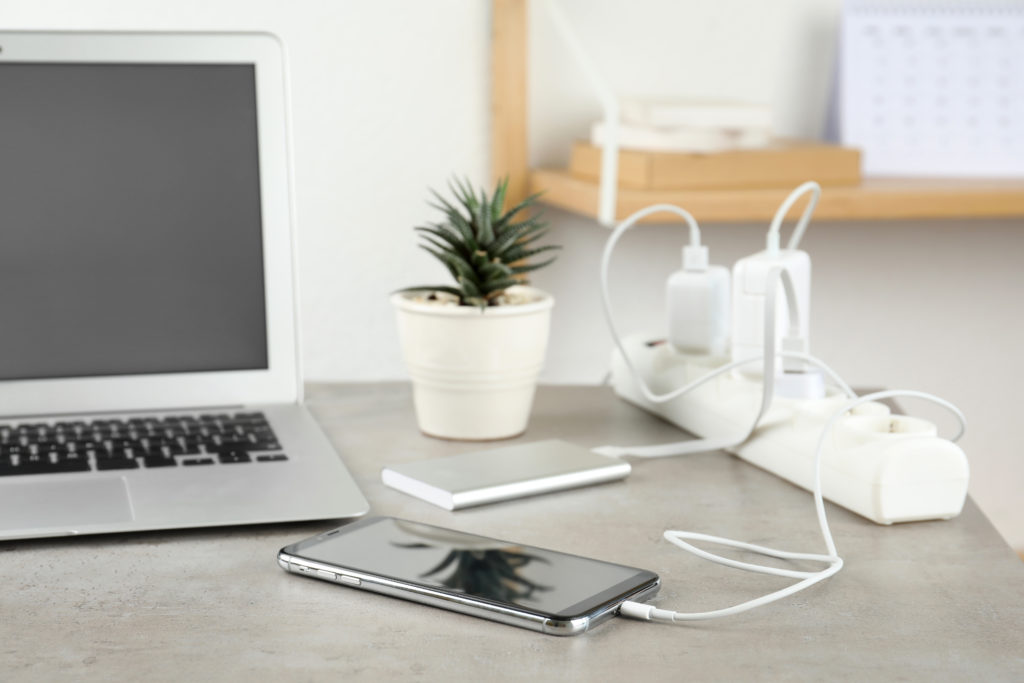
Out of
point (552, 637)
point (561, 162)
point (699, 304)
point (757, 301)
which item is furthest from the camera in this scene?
point (561, 162)

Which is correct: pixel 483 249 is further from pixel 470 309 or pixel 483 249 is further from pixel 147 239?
pixel 147 239

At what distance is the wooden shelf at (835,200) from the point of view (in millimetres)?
1207

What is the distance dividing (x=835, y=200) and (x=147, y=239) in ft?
2.43

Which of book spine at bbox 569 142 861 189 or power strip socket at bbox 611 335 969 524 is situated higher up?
book spine at bbox 569 142 861 189

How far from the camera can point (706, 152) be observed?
4.06ft

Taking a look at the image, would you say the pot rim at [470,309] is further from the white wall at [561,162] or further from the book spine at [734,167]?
the white wall at [561,162]

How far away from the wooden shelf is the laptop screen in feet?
1.42

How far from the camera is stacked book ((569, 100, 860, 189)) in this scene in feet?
4.00

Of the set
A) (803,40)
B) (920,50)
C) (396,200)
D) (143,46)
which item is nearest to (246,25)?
(396,200)

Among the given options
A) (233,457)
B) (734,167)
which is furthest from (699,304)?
(233,457)

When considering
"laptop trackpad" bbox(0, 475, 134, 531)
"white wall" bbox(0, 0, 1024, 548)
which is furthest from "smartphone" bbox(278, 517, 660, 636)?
"white wall" bbox(0, 0, 1024, 548)

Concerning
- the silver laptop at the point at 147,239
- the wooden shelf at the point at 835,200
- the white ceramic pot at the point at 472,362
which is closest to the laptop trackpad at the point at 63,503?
the silver laptop at the point at 147,239

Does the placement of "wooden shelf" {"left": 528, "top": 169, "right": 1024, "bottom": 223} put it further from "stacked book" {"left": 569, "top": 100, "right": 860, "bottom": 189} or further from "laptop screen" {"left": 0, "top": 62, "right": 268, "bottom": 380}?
"laptop screen" {"left": 0, "top": 62, "right": 268, "bottom": 380}

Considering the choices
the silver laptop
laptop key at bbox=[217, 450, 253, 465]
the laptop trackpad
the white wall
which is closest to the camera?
the laptop trackpad
